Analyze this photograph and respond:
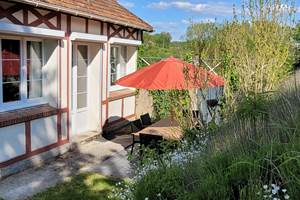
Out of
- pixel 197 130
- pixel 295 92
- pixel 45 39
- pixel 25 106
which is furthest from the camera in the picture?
pixel 45 39

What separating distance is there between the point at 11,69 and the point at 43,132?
1.69m

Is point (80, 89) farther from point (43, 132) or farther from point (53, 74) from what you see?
point (43, 132)

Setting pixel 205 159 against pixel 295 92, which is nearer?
pixel 205 159

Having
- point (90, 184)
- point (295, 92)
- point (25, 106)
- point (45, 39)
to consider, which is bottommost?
point (90, 184)

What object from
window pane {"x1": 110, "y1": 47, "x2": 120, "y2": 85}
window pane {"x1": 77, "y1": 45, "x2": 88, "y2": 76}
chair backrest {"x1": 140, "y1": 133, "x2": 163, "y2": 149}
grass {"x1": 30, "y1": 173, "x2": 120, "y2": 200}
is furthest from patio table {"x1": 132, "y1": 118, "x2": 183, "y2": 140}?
window pane {"x1": 110, "y1": 47, "x2": 120, "y2": 85}

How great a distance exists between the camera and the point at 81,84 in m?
10.8

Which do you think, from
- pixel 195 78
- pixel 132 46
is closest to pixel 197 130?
pixel 195 78

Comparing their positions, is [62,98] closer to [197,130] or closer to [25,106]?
[25,106]

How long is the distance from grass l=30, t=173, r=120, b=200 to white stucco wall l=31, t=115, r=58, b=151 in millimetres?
1456

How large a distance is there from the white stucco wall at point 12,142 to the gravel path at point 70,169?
461 mm

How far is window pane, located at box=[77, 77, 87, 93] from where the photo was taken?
421 inches

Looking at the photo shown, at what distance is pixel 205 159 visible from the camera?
383cm

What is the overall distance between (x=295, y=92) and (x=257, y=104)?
2.00ft

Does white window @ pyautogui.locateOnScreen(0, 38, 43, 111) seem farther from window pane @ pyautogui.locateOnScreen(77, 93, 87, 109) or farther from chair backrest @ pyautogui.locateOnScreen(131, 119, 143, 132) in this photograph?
chair backrest @ pyautogui.locateOnScreen(131, 119, 143, 132)
